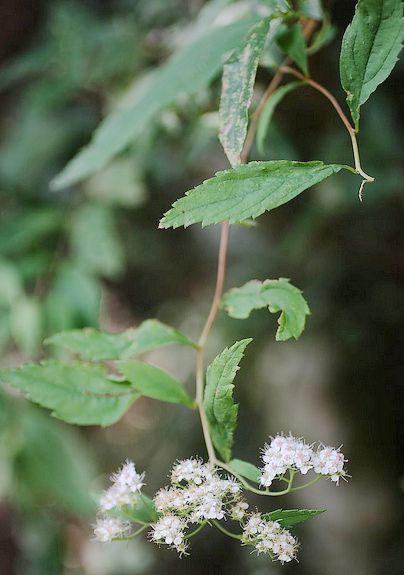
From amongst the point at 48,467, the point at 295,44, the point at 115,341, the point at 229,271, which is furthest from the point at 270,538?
the point at 229,271

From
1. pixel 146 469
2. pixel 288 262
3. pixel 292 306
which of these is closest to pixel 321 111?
pixel 288 262

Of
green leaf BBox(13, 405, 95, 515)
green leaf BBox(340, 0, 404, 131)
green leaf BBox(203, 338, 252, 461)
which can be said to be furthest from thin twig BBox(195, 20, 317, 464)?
green leaf BBox(13, 405, 95, 515)

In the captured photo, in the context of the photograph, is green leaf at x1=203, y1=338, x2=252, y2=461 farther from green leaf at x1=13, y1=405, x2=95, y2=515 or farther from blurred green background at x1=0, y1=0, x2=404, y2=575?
green leaf at x1=13, y1=405, x2=95, y2=515

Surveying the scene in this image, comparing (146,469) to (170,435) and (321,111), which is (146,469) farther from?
(321,111)

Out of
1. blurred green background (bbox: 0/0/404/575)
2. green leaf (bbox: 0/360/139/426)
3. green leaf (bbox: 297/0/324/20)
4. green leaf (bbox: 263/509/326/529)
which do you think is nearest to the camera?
green leaf (bbox: 263/509/326/529)

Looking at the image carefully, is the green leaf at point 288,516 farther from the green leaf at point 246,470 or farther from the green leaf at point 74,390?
the green leaf at point 74,390

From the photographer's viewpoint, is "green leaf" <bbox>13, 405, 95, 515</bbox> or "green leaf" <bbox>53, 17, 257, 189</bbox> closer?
"green leaf" <bbox>53, 17, 257, 189</bbox>
